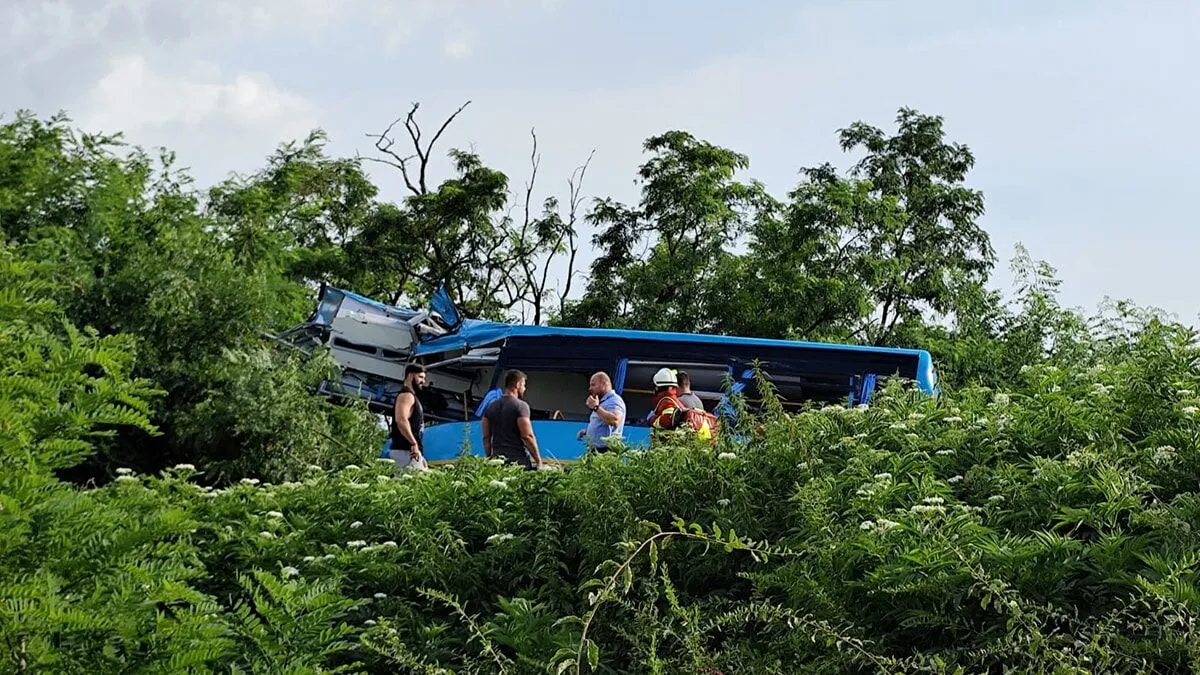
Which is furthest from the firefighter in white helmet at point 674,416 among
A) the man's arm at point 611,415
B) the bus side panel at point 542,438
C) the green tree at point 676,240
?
the green tree at point 676,240

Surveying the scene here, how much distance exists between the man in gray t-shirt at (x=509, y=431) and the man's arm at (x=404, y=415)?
63.2 inches

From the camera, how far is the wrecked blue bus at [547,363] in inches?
651

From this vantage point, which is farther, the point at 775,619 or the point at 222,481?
the point at 222,481

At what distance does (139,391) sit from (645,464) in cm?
268

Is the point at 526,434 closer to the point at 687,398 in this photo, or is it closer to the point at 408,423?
the point at 408,423

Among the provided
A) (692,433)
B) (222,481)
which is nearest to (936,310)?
(222,481)

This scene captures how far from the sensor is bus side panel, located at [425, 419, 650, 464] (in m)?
15.8

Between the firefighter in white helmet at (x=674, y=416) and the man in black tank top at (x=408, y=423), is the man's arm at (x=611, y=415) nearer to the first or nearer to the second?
the firefighter in white helmet at (x=674, y=416)

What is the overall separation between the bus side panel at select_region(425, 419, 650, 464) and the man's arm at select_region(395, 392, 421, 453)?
2.49m

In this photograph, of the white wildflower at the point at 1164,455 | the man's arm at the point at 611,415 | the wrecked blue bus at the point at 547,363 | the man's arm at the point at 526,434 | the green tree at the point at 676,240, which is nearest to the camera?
the white wildflower at the point at 1164,455

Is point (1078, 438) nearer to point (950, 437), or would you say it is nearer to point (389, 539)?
point (950, 437)

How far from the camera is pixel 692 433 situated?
22.9ft

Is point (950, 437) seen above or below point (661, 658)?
above

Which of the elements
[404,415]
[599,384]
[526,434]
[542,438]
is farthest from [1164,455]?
[542,438]
